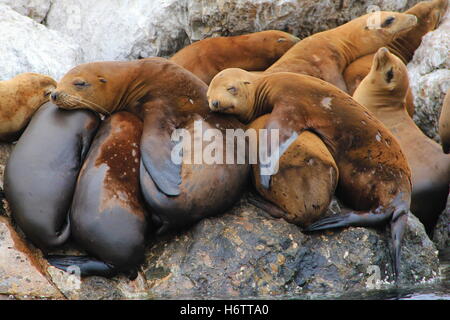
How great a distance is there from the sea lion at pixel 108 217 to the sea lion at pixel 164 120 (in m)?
0.13

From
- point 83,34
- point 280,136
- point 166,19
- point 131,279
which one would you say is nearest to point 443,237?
point 280,136

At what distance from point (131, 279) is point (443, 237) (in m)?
3.26

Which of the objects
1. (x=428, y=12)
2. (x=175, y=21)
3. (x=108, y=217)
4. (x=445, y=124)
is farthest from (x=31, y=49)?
(x=428, y=12)

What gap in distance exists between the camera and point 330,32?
1004 cm

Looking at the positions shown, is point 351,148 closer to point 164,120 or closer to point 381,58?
point 164,120

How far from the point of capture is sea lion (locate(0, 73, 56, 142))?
7156mm

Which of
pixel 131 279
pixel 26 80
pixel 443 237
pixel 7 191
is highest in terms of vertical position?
pixel 26 80

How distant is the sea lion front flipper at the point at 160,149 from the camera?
6582mm

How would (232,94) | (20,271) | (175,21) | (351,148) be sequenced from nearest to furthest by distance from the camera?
(20,271) → (351,148) → (232,94) → (175,21)

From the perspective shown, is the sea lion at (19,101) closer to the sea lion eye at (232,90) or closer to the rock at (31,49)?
the sea lion eye at (232,90)

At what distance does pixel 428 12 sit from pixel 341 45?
3.97 ft

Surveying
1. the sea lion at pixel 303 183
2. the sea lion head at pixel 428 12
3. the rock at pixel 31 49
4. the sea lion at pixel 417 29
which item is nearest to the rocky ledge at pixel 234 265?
the sea lion at pixel 303 183

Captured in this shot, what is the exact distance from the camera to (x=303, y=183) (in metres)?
6.67
